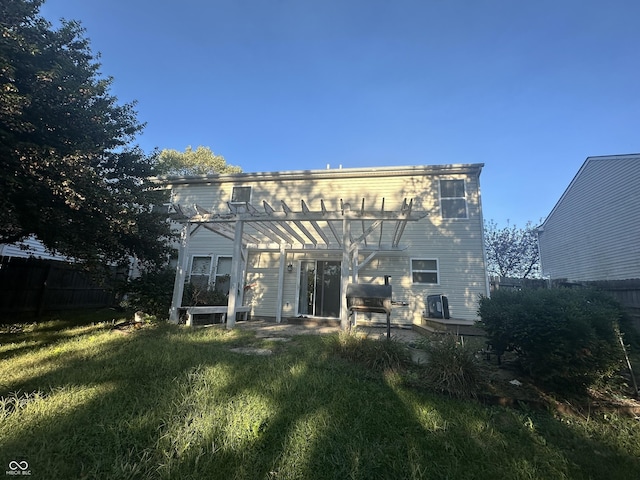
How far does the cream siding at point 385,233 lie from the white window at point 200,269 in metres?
0.29

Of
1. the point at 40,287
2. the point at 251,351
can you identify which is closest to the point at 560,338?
the point at 251,351

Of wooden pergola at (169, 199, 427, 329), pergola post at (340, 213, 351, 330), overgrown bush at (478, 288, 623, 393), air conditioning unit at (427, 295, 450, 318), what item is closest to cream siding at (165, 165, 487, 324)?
air conditioning unit at (427, 295, 450, 318)

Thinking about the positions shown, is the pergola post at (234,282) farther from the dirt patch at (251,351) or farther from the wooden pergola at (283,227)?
the dirt patch at (251,351)

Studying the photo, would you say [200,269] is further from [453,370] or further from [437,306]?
[453,370]

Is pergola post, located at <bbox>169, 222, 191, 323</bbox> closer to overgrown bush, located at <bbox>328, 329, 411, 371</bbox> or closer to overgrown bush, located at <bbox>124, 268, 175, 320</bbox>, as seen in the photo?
overgrown bush, located at <bbox>124, 268, 175, 320</bbox>

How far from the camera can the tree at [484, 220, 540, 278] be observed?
70.9 feet

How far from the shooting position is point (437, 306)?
8500 mm

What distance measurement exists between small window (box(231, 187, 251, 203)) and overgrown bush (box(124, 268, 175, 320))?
4.51 metres

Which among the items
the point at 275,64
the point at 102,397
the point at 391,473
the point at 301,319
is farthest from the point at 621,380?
the point at 275,64

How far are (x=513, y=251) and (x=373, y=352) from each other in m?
23.1

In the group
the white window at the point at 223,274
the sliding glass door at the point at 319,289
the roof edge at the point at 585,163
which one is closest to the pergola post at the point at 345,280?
the sliding glass door at the point at 319,289

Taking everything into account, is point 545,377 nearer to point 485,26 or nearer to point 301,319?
point 301,319

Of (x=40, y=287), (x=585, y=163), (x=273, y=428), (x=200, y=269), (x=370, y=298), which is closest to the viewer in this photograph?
(x=273, y=428)

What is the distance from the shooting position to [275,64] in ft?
37.2
